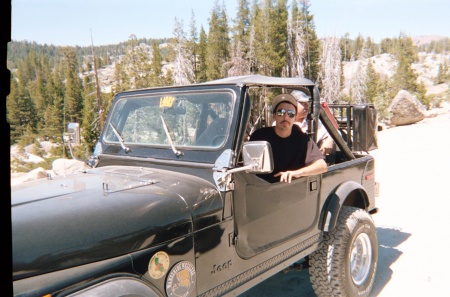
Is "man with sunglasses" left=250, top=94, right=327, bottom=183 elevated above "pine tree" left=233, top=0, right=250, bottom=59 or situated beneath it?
situated beneath

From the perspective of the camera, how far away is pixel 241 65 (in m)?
38.8

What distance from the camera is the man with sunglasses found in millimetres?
3195

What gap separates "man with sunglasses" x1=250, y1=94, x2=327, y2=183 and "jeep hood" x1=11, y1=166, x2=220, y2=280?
1.04m

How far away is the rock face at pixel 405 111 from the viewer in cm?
2231

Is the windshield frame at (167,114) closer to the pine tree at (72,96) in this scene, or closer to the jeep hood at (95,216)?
the jeep hood at (95,216)

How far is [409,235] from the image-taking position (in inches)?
211

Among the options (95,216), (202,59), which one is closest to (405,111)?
(95,216)

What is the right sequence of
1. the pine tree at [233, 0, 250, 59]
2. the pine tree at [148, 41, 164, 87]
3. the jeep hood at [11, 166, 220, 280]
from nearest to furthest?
the jeep hood at [11, 166, 220, 280] < the pine tree at [148, 41, 164, 87] < the pine tree at [233, 0, 250, 59]

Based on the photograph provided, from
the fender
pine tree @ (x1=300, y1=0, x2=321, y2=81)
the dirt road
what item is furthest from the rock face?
the fender

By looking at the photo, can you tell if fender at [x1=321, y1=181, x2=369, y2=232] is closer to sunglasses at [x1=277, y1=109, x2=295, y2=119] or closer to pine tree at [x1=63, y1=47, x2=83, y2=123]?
sunglasses at [x1=277, y1=109, x2=295, y2=119]

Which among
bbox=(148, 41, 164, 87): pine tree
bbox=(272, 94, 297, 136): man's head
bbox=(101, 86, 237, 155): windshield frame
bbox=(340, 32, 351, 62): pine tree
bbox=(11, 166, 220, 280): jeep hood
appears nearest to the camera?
bbox=(11, 166, 220, 280): jeep hood

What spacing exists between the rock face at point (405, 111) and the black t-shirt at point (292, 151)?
71.3 ft

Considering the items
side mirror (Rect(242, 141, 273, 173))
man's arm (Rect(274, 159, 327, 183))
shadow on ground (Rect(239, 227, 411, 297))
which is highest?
side mirror (Rect(242, 141, 273, 173))

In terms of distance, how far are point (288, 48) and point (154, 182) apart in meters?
41.8
